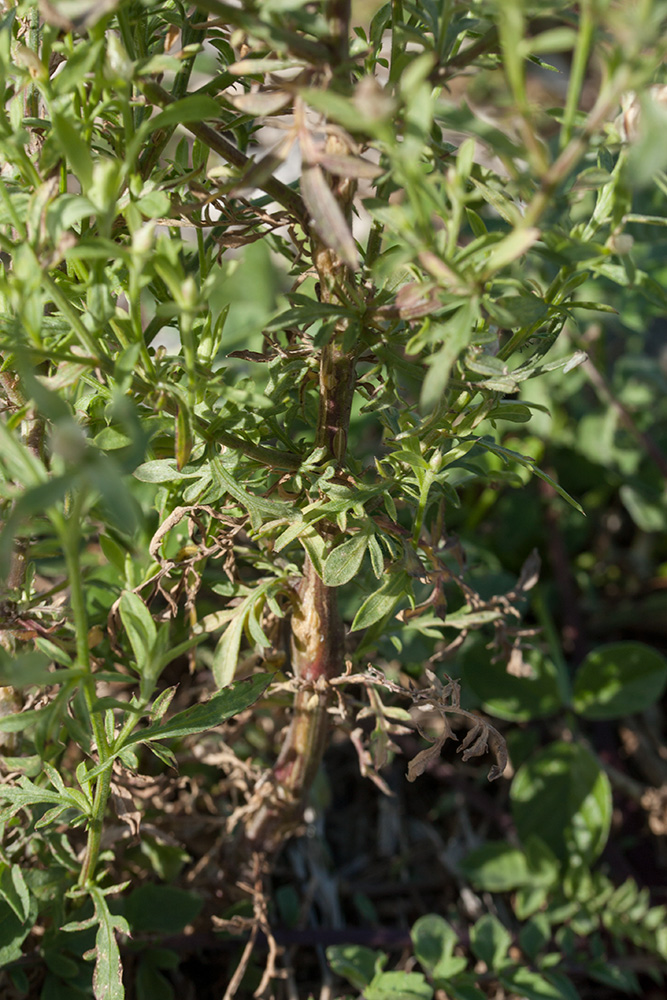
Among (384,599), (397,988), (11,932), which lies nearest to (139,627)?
(384,599)

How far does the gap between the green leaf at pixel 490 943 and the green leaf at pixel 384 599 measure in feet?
2.32

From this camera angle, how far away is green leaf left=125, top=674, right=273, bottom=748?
2.74 ft

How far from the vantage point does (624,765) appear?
188 cm

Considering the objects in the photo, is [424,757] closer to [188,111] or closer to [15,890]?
[15,890]

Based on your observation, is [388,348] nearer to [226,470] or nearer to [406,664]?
[226,470]

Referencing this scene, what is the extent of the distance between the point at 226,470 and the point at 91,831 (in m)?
0.42

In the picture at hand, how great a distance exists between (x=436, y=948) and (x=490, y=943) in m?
0.10

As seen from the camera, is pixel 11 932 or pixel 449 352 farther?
pixel 11 932

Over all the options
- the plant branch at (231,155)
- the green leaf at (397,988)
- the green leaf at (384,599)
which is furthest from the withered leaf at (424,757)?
the plant branch at (231,155)

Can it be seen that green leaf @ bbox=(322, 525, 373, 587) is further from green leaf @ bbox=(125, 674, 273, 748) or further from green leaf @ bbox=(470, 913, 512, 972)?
green leaf @ bbox=(470, 913, 512, 972)

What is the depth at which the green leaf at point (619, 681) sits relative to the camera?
1.59 metres

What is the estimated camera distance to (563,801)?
1.52 meters

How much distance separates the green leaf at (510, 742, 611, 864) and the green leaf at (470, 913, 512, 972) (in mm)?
235

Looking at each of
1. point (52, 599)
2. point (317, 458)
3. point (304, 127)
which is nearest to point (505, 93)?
point (304, 127)
